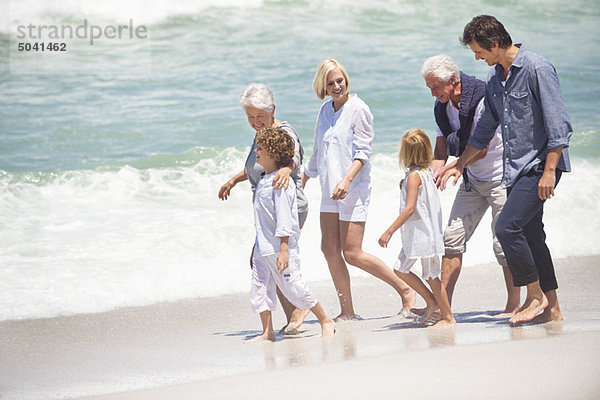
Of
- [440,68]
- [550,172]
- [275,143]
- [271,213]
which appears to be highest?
[440,68]

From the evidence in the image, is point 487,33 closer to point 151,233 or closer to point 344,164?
point 344,164

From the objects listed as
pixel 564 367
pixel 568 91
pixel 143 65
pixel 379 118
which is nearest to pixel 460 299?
pixel 564 367

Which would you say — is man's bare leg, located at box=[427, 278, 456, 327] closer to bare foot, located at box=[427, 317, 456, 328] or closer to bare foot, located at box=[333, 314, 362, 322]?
bare foot, located at box=[427, 317, 456, 328]

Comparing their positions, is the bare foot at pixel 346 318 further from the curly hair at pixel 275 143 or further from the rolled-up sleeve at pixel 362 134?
the curly hair at pixel 275 143

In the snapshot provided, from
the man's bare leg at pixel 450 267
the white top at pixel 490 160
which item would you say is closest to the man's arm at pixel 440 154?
the white top at pixel 490 160

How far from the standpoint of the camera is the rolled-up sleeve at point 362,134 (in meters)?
5.02

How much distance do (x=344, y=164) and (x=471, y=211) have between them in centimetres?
85

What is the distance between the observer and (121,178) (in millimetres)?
9984

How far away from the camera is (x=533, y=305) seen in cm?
465

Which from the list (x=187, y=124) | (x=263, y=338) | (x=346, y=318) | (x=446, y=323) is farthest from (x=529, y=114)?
(x=187, y=124)

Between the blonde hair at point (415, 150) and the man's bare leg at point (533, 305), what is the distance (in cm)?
92

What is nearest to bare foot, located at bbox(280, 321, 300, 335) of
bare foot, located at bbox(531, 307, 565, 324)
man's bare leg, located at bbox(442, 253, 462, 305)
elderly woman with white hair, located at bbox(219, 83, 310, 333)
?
elderly woman with white hair, located at bbox(219, 83, 310, 333)

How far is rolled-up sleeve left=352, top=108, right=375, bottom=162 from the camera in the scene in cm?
502

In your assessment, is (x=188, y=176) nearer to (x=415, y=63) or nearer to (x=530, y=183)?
(x=530, y=183)
